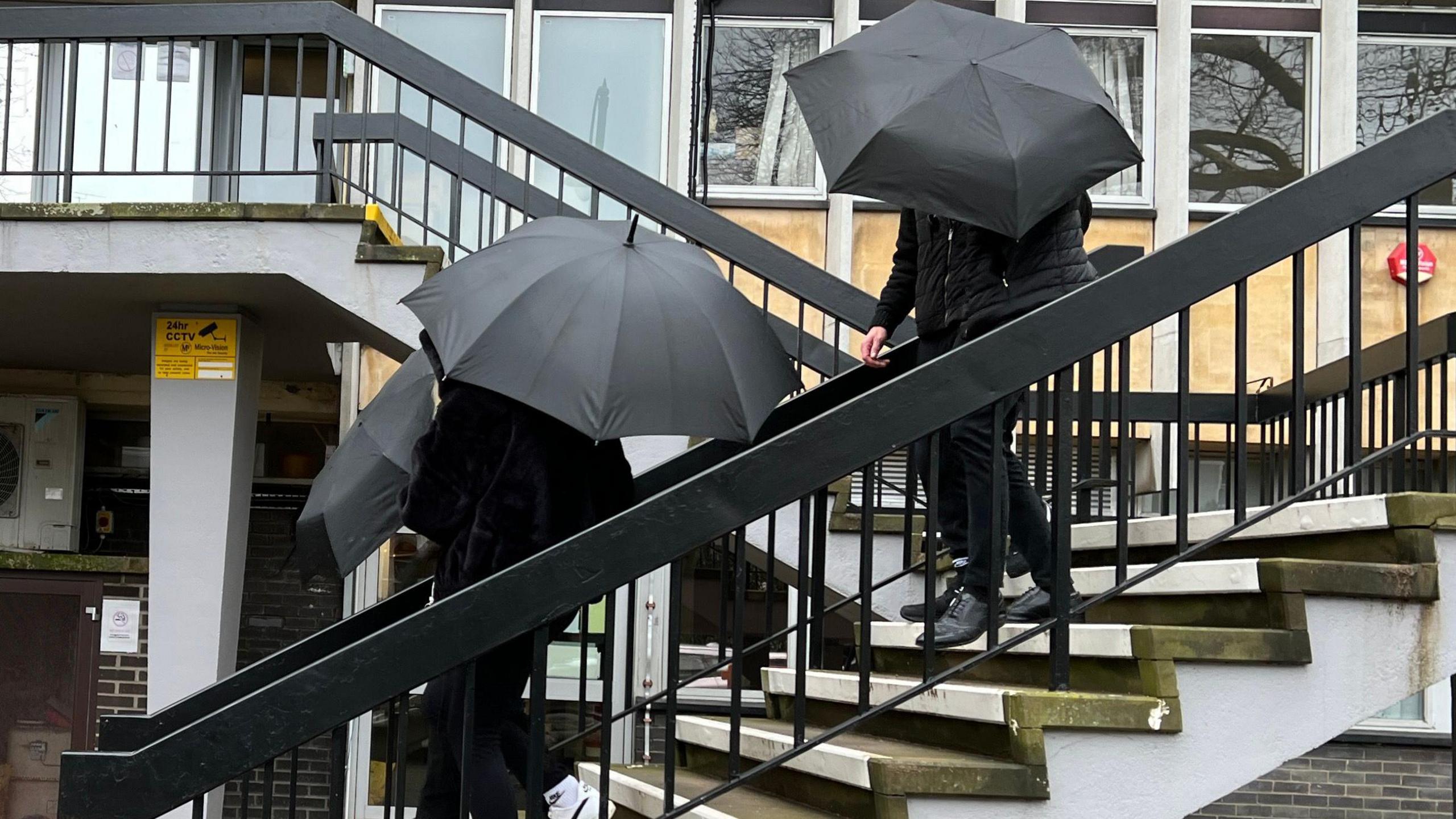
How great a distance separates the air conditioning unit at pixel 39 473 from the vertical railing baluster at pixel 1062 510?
8427mm

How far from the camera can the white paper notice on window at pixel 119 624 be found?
9086 mm

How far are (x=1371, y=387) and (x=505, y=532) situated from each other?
3866 mm

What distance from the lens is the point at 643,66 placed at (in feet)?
32.1

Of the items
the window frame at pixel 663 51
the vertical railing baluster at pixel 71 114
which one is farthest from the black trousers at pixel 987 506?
the window frame at pixel 663 51

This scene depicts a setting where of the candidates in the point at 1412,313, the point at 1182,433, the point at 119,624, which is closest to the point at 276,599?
the point at 119,624

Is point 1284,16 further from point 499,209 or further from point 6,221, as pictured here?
point 6,221

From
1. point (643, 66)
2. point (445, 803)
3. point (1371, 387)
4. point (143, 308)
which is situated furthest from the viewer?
point (643, 66)

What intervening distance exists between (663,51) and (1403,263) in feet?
16.3

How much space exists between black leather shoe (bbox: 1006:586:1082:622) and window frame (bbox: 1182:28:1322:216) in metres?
6.47

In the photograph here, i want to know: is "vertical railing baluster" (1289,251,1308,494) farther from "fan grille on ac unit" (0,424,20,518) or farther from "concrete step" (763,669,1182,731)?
"fan grille on ac unit" (0,424,20,518)

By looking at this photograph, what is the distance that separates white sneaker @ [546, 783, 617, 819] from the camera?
3.70 metres

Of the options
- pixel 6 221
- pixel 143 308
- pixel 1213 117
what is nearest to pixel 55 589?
pixel 143 308

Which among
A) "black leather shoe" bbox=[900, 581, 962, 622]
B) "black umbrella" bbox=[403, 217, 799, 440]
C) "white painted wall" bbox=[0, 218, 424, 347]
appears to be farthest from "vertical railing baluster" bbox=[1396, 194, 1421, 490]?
"white painted wall" bbox=[0, 218, 424, 347]

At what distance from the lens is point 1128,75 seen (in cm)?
977
